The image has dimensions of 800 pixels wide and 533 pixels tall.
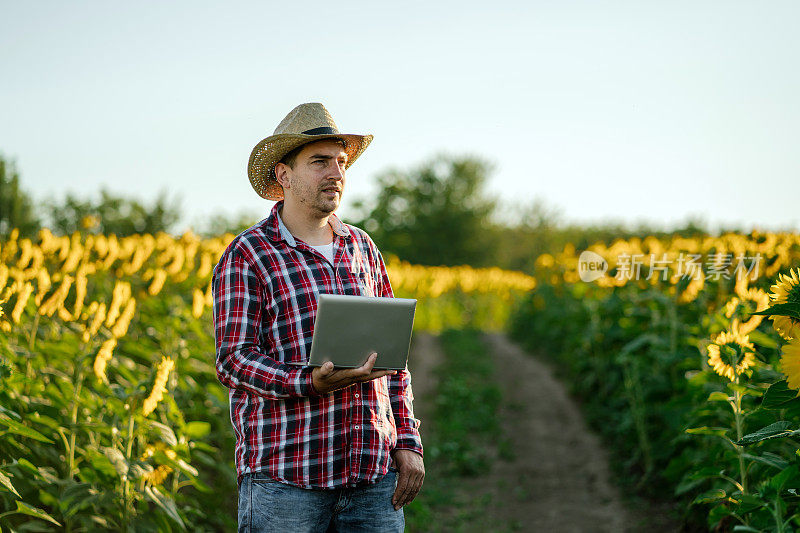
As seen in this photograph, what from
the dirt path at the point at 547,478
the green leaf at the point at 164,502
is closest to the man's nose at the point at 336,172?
the green leaf at the point at 164,502

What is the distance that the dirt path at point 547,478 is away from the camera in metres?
5.26

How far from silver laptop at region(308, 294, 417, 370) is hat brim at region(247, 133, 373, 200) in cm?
59

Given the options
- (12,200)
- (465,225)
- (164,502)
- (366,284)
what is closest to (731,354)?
(366,284)

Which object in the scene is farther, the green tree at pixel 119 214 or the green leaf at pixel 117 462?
the green tree at pixel 119 214

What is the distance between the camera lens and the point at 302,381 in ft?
7.00

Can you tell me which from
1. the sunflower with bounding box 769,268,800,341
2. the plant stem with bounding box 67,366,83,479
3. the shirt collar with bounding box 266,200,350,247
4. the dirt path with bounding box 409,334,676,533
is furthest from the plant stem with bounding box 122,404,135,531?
the dirt path with bounding box 409,334,676,533

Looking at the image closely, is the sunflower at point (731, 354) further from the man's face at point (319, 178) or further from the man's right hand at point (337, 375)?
the man's face at point (319, 178)

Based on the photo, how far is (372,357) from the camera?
2133mm

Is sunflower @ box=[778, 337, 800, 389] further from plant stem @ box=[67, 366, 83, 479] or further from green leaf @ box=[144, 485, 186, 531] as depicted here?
plant stem @ box=[67, 366, 83, 479]

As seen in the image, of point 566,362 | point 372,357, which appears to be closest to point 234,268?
point 372,357

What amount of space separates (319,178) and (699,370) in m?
3.48

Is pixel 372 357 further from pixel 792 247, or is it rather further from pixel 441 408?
pixel 441 408

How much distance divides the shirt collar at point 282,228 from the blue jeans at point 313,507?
0.74 m

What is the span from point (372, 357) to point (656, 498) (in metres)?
4.12
